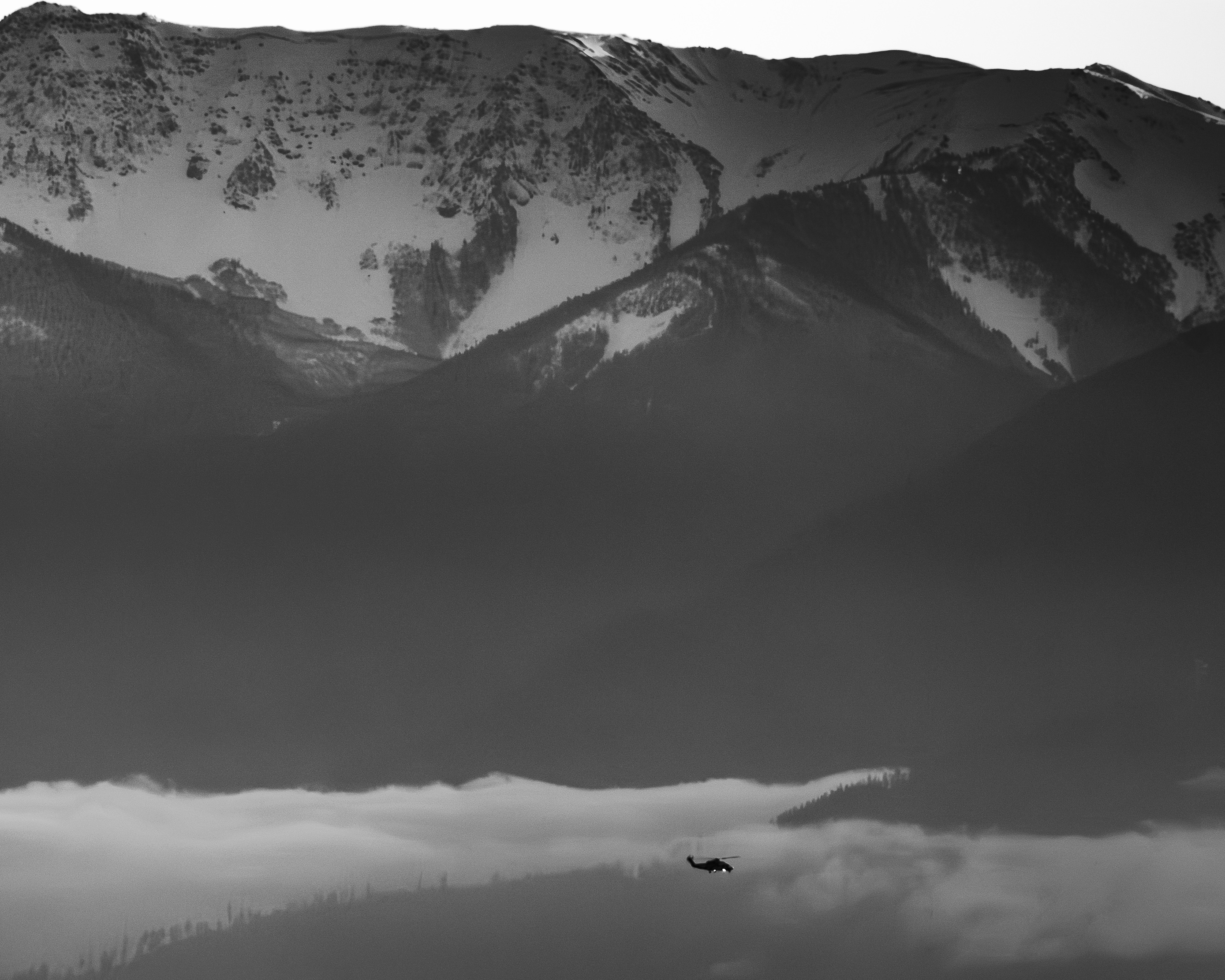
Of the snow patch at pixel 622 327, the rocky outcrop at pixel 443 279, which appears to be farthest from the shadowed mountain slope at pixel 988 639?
the rocky outcrop at pixel 443 279

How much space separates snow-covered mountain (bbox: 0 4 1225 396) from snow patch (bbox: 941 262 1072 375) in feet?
0.66

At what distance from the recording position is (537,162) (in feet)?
546

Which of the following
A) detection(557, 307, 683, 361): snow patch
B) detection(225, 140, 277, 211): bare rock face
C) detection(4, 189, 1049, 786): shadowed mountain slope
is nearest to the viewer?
detection(4, 189, 1049, 786): shadowed mountain slope

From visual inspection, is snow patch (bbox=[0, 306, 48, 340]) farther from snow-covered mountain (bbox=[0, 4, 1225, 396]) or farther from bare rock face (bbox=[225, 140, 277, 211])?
bare rock face (bbox=[225, 140, 277, 211])

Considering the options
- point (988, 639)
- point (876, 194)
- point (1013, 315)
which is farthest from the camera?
point (876, 194)

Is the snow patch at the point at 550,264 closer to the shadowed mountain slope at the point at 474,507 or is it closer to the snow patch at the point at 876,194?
the shadowed mountain slope at the point at 474,507

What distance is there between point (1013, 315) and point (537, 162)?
34.6m

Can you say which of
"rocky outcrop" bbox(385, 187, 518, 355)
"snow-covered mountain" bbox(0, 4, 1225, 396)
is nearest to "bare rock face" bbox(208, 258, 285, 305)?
"snow-covered mountain" bbox(0, 4, 1225, 396)

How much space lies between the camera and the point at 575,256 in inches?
6422

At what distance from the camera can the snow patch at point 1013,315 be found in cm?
15812

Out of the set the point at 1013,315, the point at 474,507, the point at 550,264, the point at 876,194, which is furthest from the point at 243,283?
the point at 1013,315

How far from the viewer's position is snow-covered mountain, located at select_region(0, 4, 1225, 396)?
6304 inches

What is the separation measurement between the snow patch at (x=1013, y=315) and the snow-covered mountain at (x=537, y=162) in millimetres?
202

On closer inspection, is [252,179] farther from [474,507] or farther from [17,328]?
[474,507]
